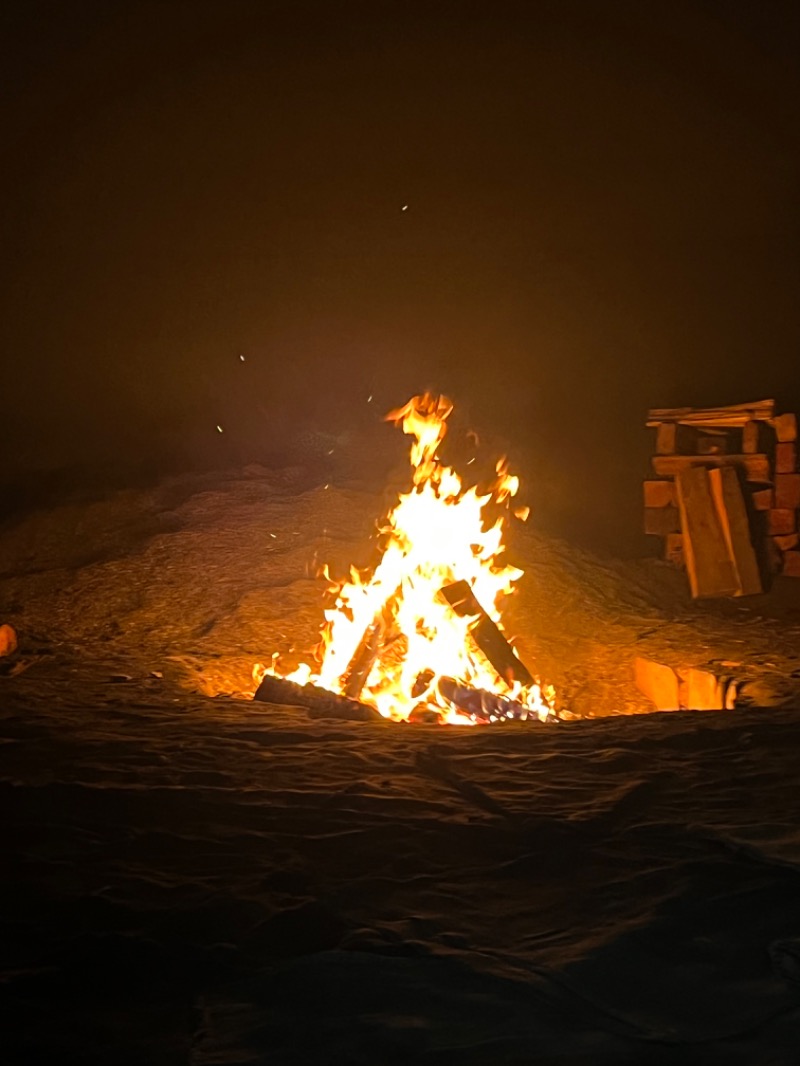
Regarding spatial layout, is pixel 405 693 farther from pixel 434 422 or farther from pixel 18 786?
pixel 18 786

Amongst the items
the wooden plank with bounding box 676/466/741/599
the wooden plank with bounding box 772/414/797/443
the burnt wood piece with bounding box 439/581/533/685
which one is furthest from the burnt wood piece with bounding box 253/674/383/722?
the wooden plank with bounding box 772/414/797/443

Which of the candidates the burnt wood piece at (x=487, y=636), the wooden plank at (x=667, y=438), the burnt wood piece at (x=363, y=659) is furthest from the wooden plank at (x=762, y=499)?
the burnt wood piece at (x=363, y=659)

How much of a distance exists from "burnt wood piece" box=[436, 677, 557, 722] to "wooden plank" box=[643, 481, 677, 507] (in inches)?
129

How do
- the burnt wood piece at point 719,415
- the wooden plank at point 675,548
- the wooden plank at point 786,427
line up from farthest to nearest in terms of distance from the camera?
the wooden plank at point 675,548
the burnt wood piece at point 719,415
the wooden plank at point 786,427

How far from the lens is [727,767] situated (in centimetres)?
355

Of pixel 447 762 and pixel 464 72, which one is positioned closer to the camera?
pixel 447 762

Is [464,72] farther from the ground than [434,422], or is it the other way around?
[464,72]

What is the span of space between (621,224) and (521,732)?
6.62 metres

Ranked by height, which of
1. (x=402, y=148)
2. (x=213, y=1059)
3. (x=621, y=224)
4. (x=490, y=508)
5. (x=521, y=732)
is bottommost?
(x=213, y=1059)

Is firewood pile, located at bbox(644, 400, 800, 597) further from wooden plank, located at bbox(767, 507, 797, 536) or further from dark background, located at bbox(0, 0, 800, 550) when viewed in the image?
dark background, located at bbox(0, 0, 800, 550)

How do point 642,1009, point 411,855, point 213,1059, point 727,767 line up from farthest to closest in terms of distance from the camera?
point 727,767, point 411,855, point 642,1009, point 213,1059

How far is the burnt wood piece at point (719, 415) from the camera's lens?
7.97m

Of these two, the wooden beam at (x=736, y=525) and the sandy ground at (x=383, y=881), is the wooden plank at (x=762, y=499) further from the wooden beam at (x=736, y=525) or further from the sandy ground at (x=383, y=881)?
the sandy ground at (x=383, y=881)

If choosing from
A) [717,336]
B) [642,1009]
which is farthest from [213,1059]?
[717,336]
